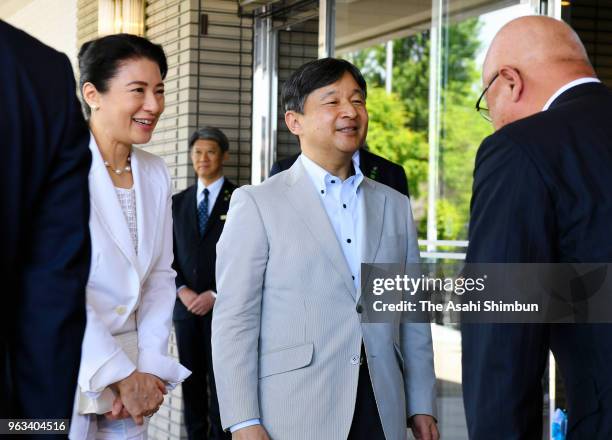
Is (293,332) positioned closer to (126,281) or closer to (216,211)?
(126,281)

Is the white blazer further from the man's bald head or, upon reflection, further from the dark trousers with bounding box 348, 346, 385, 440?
the man's bald head

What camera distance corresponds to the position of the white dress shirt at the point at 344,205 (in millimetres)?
3064

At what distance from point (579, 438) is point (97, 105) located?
1874 mm

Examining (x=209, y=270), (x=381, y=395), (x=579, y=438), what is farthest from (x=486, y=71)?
(x=209, y=270)

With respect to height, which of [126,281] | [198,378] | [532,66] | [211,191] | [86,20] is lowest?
[198,378]

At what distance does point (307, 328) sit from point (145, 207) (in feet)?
2.15

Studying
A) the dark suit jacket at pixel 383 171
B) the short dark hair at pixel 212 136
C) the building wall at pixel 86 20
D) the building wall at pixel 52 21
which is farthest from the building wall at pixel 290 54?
the building wall at pixel 52 21

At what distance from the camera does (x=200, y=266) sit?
254 inches

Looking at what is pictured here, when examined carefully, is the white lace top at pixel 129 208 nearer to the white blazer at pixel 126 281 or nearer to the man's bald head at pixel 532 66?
the white blazer at pixel 126 281

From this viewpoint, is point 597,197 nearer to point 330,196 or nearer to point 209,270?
point 330,196

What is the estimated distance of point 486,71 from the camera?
7.67ft

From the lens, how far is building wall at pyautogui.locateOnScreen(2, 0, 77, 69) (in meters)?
12.0

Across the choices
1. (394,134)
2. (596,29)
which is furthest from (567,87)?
(394,134)

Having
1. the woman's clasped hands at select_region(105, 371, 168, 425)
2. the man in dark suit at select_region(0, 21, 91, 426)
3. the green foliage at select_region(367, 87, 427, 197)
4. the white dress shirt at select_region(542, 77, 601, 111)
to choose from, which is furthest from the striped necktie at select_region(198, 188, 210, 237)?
the green foliage at select_region(367, 87, 427, 197)
